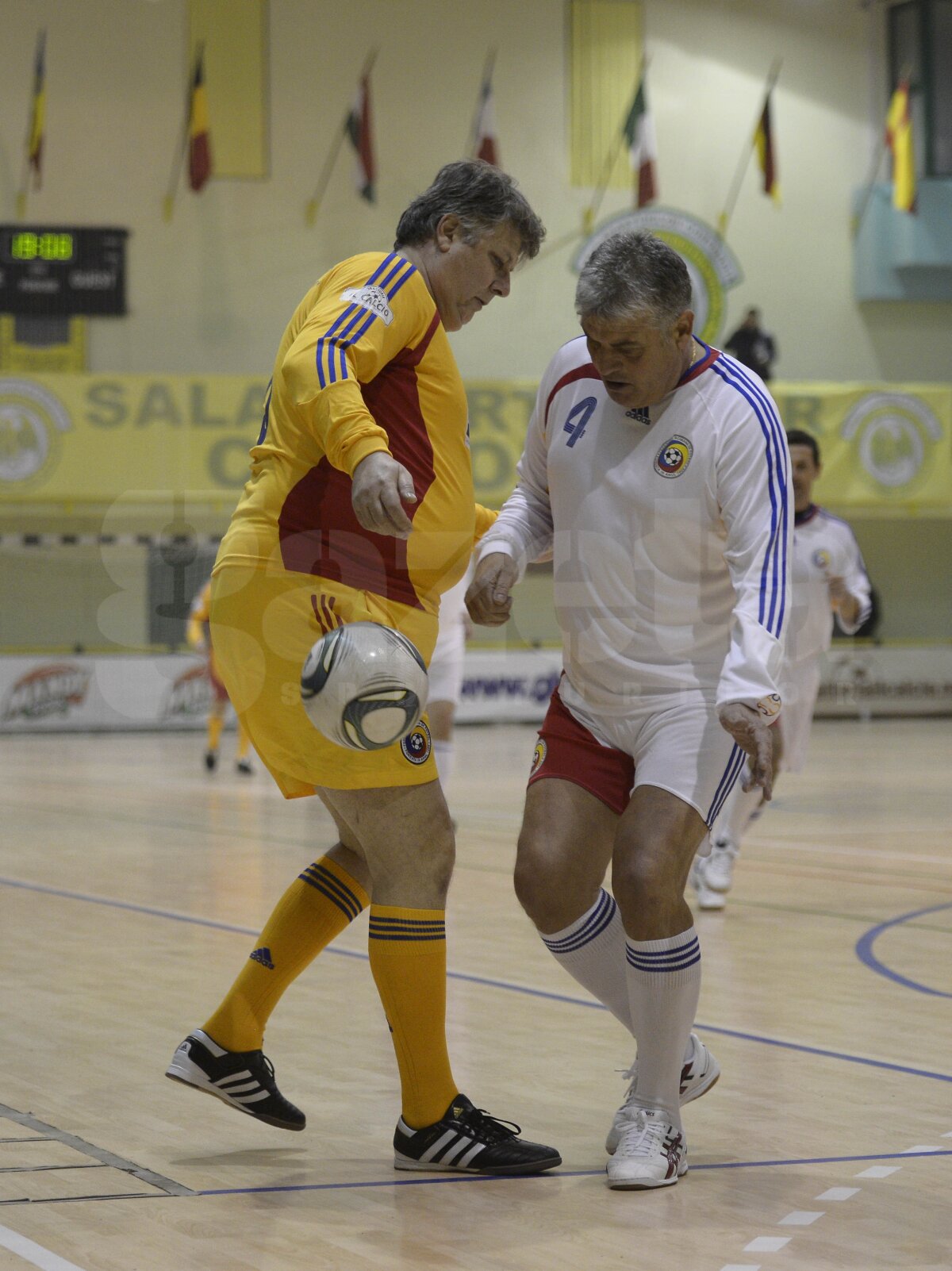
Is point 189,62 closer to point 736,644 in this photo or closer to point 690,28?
point 690,28

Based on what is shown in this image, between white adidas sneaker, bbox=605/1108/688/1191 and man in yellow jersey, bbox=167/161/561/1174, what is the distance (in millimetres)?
185

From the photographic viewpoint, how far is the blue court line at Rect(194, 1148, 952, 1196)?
361cm

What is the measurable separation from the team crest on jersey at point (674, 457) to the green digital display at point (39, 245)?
2054 centimetres

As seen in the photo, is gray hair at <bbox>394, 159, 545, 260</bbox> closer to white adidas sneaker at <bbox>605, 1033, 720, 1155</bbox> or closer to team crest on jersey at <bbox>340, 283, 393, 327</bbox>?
team crest on jersey at <bbox>340, 283, 393, 327</bbox>

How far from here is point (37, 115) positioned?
2256 centimetres

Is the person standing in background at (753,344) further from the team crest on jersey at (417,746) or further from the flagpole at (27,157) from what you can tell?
the team crest on jersey at (417,746)

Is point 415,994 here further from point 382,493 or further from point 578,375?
point 578,375

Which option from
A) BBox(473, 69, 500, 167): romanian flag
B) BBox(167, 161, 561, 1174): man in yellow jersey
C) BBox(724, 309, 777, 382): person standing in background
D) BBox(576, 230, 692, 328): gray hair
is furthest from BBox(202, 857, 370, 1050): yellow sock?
BBox(724, 309, 777, 382): person standing in background

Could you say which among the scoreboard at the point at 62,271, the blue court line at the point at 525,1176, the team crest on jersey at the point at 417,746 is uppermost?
the scoreboard at the point at 62,271

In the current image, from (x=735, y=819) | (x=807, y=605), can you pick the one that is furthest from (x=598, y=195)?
(x=735, y=819)

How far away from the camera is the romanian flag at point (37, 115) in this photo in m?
22.5

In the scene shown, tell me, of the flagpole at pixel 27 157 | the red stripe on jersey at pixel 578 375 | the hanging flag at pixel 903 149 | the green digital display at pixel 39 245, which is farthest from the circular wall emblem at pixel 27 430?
the red stripe on jersey at pixel 578 375

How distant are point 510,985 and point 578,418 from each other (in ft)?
8.36

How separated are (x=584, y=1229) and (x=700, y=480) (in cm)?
158
